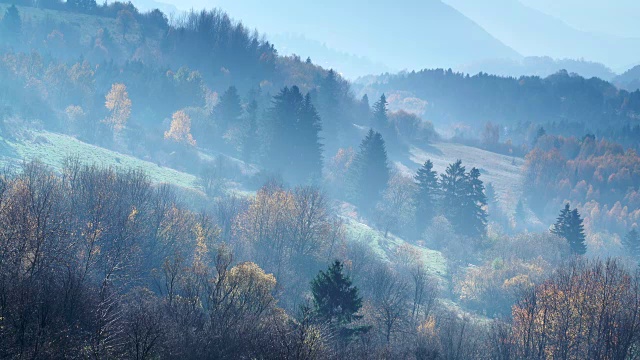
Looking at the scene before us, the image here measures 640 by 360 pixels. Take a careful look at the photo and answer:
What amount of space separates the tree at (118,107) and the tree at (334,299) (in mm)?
74653

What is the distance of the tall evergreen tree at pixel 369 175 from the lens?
107 m

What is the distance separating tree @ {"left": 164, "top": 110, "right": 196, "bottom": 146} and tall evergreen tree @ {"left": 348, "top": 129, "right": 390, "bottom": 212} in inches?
1207

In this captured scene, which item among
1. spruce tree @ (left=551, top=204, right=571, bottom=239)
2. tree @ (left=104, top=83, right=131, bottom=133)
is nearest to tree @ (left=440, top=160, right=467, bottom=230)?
spruce tree @ (left=551, top=204, right=571, bottom=239)

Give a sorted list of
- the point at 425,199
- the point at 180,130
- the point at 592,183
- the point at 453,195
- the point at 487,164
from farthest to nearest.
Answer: the point at 592,183 < the point at 487,164 < the point at 180,130 < the point at 453,195 < the point at 425,199

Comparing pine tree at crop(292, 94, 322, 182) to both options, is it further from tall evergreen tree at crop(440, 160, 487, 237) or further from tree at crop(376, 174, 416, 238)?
tall evergreen tree at crop(440, 160, 487, 237)

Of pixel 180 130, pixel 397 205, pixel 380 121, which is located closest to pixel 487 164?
pixel 380 121

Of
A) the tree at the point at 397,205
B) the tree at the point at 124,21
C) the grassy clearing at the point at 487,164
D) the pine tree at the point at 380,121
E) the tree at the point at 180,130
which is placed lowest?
the tree at the point at 397,205

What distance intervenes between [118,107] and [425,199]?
58.9m

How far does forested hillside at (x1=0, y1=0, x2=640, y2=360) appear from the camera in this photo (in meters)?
33.5

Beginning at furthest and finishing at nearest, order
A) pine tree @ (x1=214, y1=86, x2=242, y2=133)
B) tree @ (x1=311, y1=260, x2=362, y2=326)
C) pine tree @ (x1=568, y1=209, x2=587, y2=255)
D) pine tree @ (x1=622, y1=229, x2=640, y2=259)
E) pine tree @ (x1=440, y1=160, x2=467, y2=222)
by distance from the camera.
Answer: pine tree @ (x1=214, y1=86, x2=242, y2=133)
pine tree @ (x1=622, y1=229, x2=640, y2=259)
pine tree @ (x1=440, y1=160, x2=467, y2=222)
pine tree @ (x1=568, y1=209, x2=587, y2=255)
tree @ (x1=311, y1=260, x2=362, y2=326)

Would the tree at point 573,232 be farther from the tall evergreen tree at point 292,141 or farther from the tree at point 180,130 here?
the tree at point 180,130

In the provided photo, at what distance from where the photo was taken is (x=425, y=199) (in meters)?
104

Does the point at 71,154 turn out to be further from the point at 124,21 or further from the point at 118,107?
the point at 124,21

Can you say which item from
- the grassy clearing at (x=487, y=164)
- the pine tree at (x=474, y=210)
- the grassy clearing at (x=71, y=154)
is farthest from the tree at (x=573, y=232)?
the grassy clearing at (x=71, y=154)
